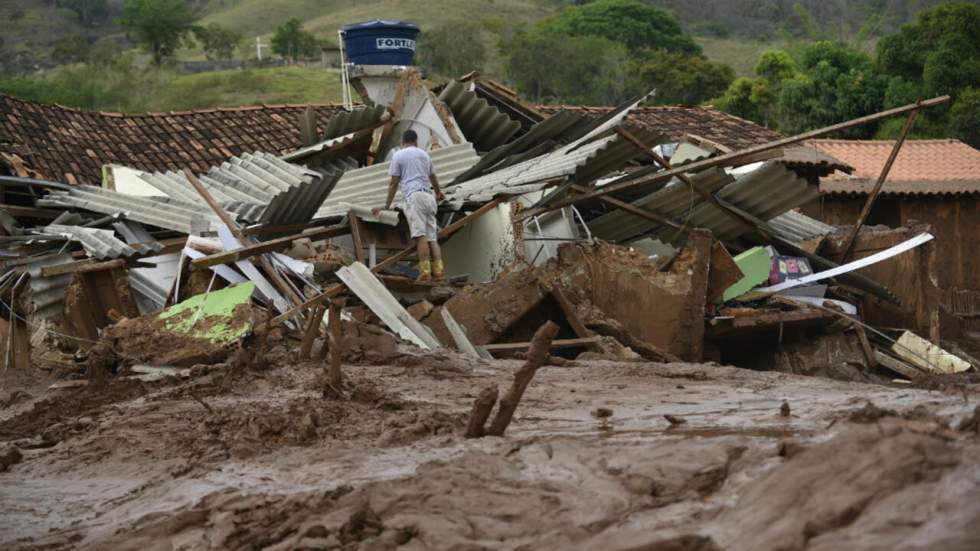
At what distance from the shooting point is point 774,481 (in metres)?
4.31

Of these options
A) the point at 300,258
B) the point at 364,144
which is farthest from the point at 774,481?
the point at 364,144

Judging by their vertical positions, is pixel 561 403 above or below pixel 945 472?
below

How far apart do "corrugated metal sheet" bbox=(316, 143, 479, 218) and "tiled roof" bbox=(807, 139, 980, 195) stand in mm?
9976

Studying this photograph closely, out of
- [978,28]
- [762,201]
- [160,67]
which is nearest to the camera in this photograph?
[762,201]

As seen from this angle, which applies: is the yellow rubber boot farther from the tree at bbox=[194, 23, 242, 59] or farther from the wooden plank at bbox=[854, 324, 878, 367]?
the tree at bbox=[194, 23, 242, 59]

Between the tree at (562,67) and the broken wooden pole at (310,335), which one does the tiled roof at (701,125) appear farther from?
the tree at (562,67)

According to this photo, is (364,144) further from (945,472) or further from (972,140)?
(972,140)

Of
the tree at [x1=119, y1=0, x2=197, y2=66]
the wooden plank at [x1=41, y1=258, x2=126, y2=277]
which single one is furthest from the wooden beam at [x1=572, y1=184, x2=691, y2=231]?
the tree at [x1=119, y1=0, x2=197, y2=66]

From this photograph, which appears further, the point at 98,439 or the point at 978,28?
the point at 978,28

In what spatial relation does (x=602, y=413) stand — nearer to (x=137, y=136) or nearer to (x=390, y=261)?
(x=390, y=261)

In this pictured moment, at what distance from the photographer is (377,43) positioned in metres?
18.7

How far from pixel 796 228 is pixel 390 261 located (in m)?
5.27

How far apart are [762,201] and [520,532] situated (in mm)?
9473

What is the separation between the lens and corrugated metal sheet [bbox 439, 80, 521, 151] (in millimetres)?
16250
